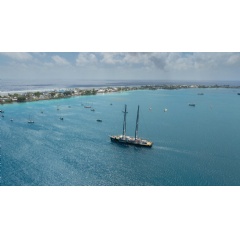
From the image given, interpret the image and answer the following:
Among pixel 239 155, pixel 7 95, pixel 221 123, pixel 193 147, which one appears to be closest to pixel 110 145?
pixel 193 147

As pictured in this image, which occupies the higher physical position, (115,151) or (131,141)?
(131,141)

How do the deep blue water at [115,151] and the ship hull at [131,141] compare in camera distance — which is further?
the ship hull at [131,141]

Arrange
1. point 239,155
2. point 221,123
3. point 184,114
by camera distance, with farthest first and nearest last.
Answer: point 184,114 < point 221,123 < point 239,155

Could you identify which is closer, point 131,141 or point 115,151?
point 115,151

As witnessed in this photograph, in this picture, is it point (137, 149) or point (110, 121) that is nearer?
point (137, 149)

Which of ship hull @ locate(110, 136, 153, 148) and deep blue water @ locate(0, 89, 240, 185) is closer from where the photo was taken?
deep blue water @ locate(0, 89, 240, 185)

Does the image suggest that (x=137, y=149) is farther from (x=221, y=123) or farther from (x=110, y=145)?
(x=221, y=123)

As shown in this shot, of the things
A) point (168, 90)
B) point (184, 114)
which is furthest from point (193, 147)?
point (168, 90)

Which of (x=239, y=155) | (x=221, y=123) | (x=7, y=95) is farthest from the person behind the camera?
(x=7, y=95)
